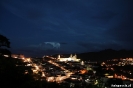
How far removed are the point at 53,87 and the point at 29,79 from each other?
3362 mm

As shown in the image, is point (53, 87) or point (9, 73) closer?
point (9, 73)

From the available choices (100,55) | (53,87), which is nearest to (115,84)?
(53,87)

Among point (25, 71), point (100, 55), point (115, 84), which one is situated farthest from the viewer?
point (100, 55)

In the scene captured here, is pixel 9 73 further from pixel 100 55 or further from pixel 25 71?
pixel 100 55

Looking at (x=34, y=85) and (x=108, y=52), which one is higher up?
(x=108, y=52)

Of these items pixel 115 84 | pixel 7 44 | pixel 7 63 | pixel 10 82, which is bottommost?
pixel 115 84

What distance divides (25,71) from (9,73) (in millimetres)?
924

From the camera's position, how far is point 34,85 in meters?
7.51

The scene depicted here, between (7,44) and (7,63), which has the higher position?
(7,44)

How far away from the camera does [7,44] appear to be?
1255 centimetres

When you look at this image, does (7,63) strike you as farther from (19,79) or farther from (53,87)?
(53,87)

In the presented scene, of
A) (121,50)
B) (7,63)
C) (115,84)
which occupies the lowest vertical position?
(115,84)

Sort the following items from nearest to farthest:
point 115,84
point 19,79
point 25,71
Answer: point 19,79, point 25,71, point 115,84

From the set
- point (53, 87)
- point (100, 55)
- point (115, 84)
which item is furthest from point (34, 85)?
point (100, 55)
